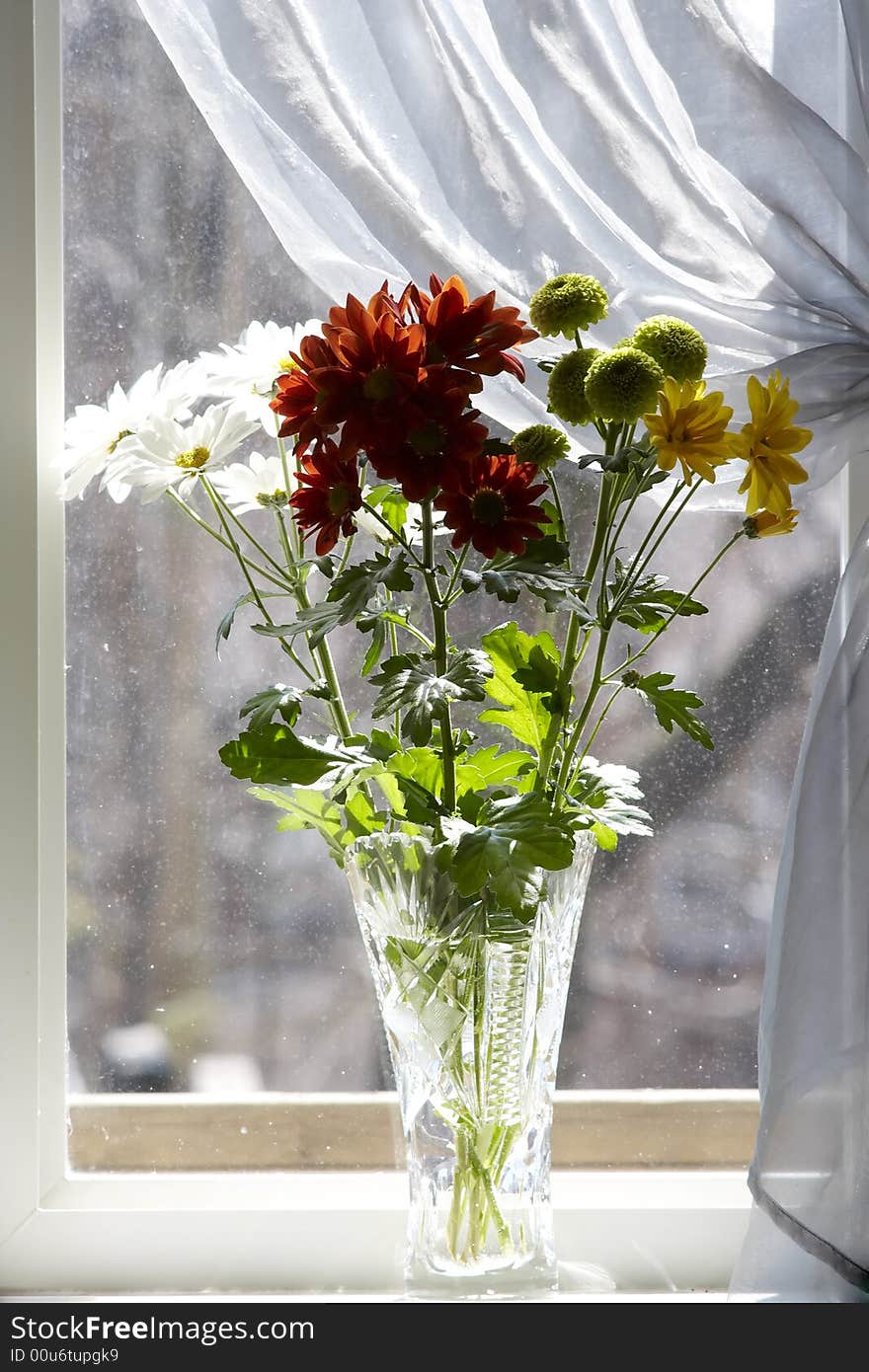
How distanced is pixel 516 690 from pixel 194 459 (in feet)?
1.00

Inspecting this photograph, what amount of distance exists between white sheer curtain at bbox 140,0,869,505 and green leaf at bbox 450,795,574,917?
0.37 meters

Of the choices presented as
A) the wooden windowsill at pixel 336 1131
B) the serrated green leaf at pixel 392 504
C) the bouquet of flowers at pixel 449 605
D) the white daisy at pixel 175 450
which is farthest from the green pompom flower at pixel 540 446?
the wooden windowsill at pixel 336 1131

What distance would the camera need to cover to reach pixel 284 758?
869 mm

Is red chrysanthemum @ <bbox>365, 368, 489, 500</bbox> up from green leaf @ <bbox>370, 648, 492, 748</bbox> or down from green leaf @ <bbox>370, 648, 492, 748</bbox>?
up

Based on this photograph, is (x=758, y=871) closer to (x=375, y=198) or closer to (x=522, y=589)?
(x=522, y=589)

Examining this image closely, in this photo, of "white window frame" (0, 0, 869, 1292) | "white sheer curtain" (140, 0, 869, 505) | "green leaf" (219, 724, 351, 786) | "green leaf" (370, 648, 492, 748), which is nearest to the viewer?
"green leaf" (370, 648, 492, 748)

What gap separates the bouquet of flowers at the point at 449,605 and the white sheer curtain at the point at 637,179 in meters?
0.14

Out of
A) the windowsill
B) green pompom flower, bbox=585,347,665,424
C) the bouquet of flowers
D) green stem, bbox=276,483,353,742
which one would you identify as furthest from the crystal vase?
green pompom flower, bbox=585,347,665,424

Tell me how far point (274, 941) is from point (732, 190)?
0.80m

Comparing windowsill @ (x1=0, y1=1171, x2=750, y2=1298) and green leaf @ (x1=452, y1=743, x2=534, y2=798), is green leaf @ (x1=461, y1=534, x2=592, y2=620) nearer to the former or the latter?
green leaf @ (x1=452, y1=743, x2=534, y2=798)

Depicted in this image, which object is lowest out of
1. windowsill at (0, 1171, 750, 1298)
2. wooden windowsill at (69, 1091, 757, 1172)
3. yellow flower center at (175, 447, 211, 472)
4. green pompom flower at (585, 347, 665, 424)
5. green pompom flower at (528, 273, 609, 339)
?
windowsill at (0, 1171, 750, 1298)

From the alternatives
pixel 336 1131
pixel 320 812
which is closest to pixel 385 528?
pixel 320 812

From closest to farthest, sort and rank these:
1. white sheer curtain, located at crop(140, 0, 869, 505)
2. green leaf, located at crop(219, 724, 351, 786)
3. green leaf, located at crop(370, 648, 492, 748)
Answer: green leaf, located at crop(370, 648, 492, 748) → green leaf, located at crop(219, 724, 351, 786) → white sheer curtain, located at crop(140, 0, 869, 505)

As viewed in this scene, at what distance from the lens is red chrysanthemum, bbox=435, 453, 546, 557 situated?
0.81 metres
